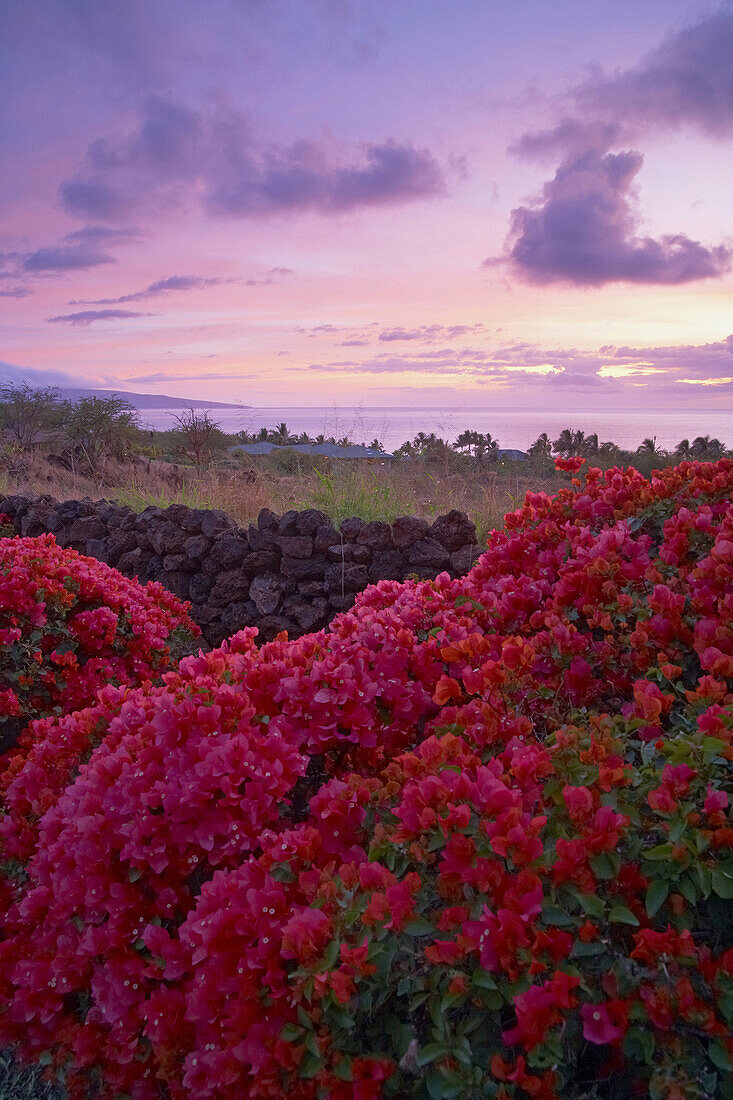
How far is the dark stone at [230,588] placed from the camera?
4.97m

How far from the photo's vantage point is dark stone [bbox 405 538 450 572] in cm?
465

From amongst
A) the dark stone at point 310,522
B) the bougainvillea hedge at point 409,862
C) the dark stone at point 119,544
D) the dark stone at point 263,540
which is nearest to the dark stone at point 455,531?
the dark stone at point 310,522

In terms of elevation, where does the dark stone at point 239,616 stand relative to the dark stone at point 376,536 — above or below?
below

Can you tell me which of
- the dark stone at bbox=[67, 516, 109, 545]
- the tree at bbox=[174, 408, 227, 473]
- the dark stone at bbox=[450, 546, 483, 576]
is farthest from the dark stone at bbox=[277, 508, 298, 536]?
the tree at bbox=[174, 408, 227, 473]

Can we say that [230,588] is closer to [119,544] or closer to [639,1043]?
[119,544]

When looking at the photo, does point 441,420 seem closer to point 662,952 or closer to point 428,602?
point 428,602

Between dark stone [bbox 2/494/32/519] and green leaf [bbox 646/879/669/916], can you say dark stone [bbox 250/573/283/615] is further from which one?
green leaf [bbox 646/879/669/916]

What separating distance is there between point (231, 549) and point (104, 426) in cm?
1291

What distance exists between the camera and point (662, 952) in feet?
3.52

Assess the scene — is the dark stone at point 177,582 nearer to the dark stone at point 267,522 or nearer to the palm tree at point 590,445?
the dark stone at point 267,522

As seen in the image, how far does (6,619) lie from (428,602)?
2051 mm

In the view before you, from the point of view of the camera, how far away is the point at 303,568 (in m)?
4.80

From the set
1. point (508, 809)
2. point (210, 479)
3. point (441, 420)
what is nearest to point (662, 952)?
point (508, 809)

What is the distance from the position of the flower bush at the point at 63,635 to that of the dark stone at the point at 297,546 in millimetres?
1247
